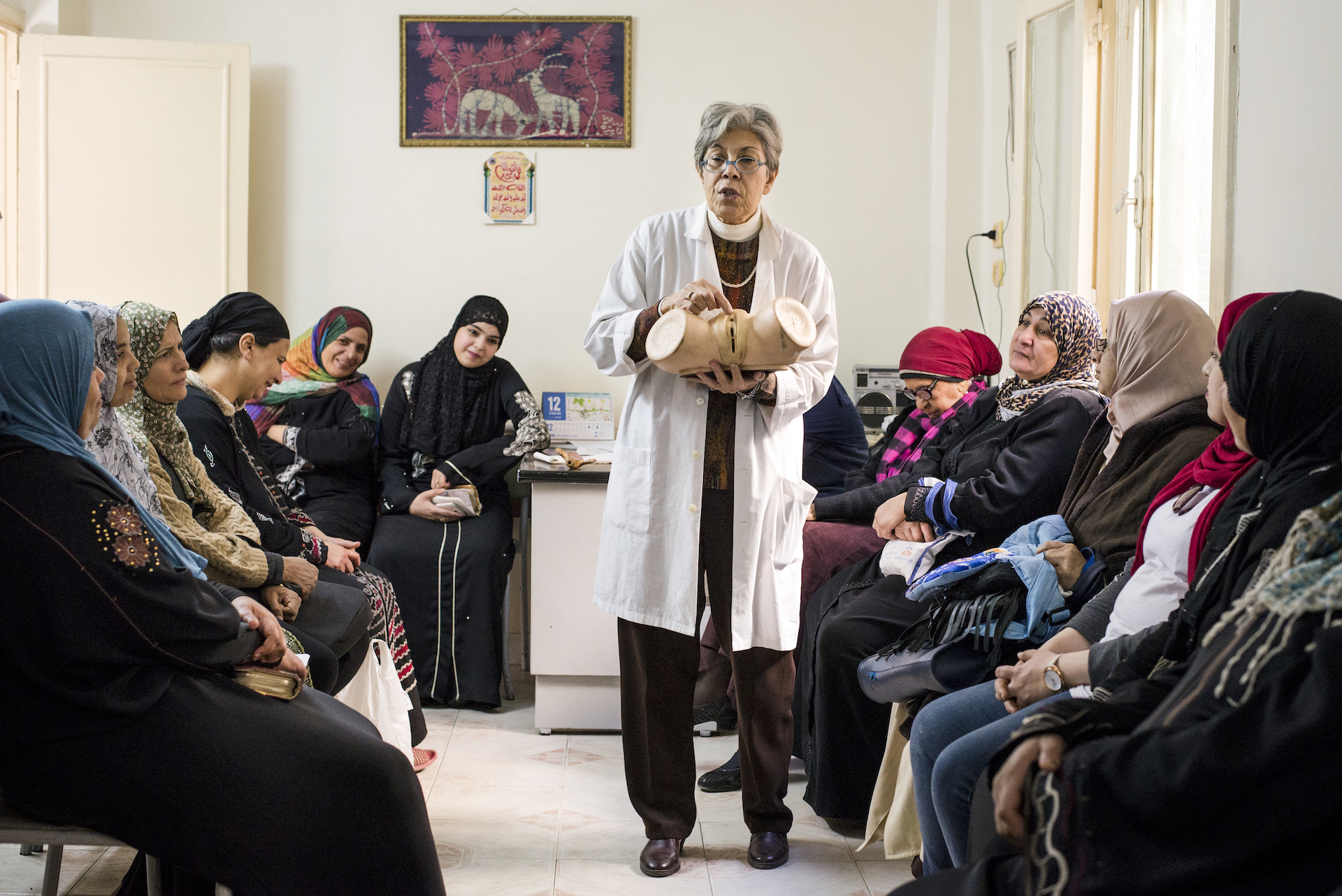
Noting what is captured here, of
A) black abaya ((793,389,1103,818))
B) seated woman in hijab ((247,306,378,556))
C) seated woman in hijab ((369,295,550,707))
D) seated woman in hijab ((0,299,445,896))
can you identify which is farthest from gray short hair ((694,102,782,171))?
seated woman in hijab ((247,306,378,556))

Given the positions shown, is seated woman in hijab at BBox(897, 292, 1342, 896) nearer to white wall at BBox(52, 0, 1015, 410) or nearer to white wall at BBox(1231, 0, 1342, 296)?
white wall at BBox(1231, 0, 1342, 296)

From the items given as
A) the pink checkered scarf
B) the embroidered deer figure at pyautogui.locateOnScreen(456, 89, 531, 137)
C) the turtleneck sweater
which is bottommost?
the pink checkered scarf

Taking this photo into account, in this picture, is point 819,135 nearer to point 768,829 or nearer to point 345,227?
point 345,227

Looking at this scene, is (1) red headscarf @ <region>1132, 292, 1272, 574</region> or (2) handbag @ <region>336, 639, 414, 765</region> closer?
(1) red headscarf @ <region>1132, 292, 1272, 574</region>

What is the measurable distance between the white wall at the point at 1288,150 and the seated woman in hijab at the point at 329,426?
104 inches

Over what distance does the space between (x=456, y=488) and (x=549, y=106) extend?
156 cm

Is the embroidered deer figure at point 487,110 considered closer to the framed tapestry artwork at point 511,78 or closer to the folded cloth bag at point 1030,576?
the framed tapestry artwork at point 511,78

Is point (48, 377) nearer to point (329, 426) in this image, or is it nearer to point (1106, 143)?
point (329, 426)

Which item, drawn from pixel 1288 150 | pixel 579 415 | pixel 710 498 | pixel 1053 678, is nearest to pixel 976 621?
pixel 1053 678

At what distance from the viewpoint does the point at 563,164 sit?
4125 millimetres

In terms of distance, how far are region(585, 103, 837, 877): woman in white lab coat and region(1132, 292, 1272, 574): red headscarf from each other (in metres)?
0.72

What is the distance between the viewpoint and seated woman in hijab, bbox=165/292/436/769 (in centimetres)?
242

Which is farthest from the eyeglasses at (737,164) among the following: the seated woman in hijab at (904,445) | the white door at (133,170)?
the white door at (133,170)

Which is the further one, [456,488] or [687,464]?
[456,488]
